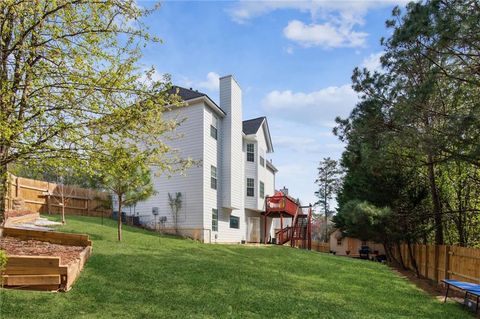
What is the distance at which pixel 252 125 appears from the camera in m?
28.5

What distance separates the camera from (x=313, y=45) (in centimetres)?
1335

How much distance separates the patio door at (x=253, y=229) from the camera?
28.0m

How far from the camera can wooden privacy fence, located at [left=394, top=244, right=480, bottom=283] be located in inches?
468

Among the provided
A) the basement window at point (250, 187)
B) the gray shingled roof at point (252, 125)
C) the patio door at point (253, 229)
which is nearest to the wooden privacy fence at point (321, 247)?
the patio door at point (253, 229)

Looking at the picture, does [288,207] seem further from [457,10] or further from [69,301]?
[69,301]

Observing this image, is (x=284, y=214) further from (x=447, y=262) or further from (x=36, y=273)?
(x=36, y=273)

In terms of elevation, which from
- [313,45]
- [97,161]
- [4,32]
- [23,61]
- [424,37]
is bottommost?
[97,161]

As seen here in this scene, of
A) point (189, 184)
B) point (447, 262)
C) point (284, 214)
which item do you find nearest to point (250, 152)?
point (284, 214)

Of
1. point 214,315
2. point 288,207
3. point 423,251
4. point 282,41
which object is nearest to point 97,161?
point 214,315

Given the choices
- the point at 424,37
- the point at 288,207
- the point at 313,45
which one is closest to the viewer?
the point at 424,37

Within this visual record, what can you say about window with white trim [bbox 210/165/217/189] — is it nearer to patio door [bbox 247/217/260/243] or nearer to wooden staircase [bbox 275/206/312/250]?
patio door [bbox 247/217/260/243]

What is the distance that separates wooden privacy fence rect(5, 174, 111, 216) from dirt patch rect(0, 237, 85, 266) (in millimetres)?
9228

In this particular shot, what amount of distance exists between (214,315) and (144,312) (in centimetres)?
113

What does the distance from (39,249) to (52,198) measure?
46.9 ft
